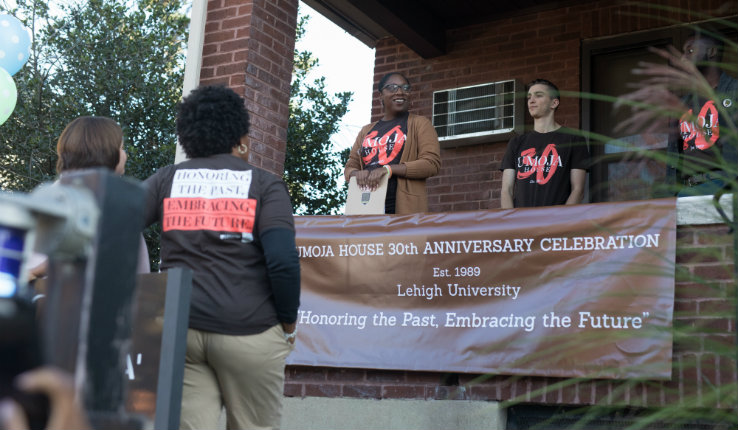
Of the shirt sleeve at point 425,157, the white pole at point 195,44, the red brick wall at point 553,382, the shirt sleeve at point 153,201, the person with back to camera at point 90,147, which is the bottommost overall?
the red brick wall at point 553,382

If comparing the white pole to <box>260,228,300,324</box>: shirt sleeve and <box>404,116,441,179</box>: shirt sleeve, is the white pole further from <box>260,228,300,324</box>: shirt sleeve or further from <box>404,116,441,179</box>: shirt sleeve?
<box>260,228,300,324</box>: shirt sleeve

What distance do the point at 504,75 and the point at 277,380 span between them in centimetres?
616

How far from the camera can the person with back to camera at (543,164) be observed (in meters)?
5.86

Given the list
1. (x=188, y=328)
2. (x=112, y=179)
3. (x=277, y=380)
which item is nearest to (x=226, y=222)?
(x=188, y=328)

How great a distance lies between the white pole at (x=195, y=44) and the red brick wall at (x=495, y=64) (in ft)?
9.98

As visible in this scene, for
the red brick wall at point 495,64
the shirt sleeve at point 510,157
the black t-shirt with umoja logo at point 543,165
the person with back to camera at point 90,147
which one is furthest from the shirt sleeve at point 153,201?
the red brick wall at point 495,64

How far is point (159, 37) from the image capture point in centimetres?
1347

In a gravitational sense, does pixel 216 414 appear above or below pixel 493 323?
below

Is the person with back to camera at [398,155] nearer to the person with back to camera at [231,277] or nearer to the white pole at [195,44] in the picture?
the white pole at [195,44]

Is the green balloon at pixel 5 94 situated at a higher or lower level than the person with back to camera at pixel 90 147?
higher

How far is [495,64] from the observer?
874 cm

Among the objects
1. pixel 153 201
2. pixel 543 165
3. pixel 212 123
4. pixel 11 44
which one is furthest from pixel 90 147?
pixel 11 44

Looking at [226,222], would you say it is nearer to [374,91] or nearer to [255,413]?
[255,413]

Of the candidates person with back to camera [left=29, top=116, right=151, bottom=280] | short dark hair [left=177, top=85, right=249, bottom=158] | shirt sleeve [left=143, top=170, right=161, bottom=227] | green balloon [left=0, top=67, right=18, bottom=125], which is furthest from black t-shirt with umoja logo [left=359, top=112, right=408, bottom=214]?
green balloon [left=0, top=67, right=18, bottom=125]
